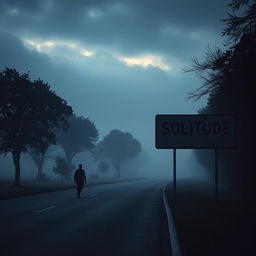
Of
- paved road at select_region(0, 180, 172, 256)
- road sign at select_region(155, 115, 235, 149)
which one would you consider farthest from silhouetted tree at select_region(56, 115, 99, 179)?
paved road at select_region(0, 180, 172, 256)

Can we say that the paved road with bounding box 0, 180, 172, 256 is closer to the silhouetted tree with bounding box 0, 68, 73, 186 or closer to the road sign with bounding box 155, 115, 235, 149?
the road sign with bounding box 155, 115, 235, 149

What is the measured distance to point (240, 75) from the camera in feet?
66.5

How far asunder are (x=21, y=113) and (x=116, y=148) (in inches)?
2538

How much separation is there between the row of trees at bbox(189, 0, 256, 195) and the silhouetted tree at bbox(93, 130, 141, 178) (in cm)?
7691

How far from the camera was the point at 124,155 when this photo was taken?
102688 millimetres

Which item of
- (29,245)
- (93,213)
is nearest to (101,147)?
(93,213)

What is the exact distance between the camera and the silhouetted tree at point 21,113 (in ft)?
123

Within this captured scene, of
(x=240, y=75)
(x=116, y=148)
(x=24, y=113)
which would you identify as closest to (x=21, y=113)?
(x=24, y=113)

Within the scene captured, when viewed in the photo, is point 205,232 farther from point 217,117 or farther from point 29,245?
point 217,117

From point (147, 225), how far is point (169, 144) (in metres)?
7.04

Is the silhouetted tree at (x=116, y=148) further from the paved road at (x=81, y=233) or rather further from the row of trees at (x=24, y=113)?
the paved road at (x=81, y=233)

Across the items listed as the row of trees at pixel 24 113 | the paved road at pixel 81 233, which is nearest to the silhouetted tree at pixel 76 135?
the row of trees at pixel 24 113

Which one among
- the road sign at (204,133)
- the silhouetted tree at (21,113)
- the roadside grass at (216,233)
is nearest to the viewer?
the roadside grass at (216,233)

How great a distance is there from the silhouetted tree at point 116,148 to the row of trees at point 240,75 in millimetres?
76906
